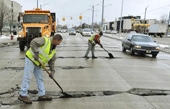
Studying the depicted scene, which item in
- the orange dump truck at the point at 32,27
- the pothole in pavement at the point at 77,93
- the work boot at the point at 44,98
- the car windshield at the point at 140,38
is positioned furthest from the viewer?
the car windshield at the point at 140,38

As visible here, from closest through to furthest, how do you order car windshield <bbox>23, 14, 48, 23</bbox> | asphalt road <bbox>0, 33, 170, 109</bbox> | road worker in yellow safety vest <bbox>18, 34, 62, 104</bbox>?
road worker in yellow safety vest <bbox>18, 34, 62, 104</bbox>
asphalt road <bbox>0, 33, 170, 109</bbox>
car windshield <bbox>23, 14, 48, 23</bbox>

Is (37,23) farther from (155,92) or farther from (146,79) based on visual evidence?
(155,92)


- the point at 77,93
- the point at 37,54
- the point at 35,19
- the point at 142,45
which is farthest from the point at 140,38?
the point at 37,54

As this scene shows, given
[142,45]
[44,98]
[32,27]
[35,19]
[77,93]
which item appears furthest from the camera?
[35,19]

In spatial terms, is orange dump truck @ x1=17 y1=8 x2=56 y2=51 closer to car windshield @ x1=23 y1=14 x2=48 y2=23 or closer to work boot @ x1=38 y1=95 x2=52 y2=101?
car windshield @ x1=23 y1=14 x2=48 y2=23

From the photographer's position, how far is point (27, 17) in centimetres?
1525

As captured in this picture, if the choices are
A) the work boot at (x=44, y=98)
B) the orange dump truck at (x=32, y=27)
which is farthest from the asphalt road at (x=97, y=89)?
the orange dump truck at (x=32, y=27)

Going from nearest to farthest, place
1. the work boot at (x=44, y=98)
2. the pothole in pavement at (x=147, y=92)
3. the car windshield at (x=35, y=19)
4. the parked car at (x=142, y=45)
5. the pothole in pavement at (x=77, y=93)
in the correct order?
the work boot at (x=44, y=98) → the pothole in pavement at (x=77, y=93) → the pothole in pavement at (x=147, y=92) → the parked car at (x=142, y=45) → the car windshield at (x=35, y=19)

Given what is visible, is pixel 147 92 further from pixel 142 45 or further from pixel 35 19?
pixel 35 19

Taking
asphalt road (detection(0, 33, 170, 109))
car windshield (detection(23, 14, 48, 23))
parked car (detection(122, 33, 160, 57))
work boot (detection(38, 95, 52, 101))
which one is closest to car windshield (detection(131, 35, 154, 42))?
parked car (detection(122, 33, 160, 57))

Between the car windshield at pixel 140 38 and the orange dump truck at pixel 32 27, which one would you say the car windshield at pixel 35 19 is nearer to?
the orange dump truck at pixel 32 27

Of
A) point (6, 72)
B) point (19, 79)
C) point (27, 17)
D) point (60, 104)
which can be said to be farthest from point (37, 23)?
point (60, 104)

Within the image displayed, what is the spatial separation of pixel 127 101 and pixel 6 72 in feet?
16.7

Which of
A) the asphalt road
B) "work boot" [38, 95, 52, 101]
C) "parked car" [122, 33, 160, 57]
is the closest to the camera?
the asphalt road
